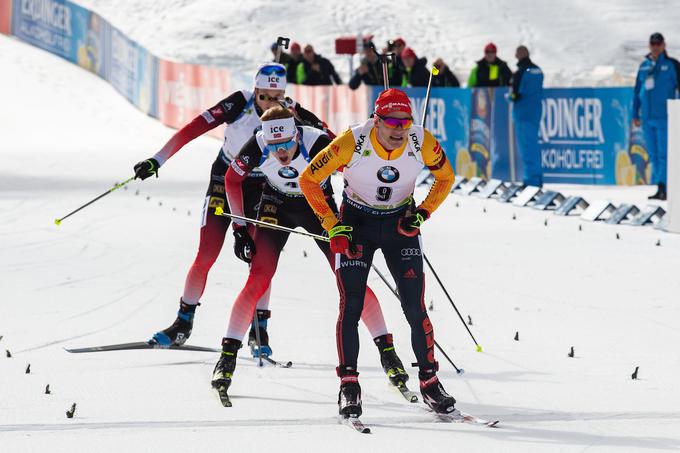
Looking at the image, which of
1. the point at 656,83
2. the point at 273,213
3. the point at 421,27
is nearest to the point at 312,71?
the point at 656,83

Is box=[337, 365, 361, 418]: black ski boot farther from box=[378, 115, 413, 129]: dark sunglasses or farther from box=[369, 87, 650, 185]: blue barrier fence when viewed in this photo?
box=[369, 87, 650, 185]: blue barrier fence

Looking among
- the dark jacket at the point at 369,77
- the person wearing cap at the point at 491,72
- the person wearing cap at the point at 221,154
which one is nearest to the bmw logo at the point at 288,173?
the person wearing cap at the point at 221,154

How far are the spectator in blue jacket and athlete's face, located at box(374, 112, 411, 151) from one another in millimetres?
12238

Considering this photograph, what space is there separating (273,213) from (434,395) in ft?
5.61

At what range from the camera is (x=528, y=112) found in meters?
19.3

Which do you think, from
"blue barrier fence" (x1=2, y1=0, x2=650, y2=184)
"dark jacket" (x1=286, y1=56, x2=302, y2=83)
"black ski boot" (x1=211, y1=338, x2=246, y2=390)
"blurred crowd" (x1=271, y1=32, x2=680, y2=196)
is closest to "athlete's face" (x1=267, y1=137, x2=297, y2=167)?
"black ski boot" (x1=211, y1=338, x2=246, y2=390)

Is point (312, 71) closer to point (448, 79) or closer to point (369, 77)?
point (369, 77)

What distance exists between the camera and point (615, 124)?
2005cm

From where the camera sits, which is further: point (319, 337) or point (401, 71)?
point (401, 71)

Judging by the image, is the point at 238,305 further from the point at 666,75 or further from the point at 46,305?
the point at 666,75

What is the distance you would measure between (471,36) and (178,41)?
1010 cm

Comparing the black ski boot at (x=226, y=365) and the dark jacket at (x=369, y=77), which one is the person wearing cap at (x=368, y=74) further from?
the black ski boot at (x=226, y=365)

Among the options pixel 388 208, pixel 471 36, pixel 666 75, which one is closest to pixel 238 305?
pixel 388 208

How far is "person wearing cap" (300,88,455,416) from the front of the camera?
7.22 metres
